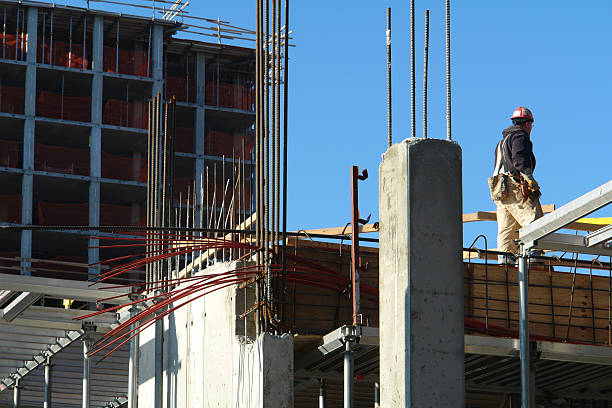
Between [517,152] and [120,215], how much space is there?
49207mm

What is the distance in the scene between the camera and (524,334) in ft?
39.8

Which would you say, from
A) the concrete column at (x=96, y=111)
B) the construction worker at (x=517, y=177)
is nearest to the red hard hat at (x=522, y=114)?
the construction worker at (x=517, y=177)

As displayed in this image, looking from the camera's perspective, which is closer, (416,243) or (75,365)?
(416,243)

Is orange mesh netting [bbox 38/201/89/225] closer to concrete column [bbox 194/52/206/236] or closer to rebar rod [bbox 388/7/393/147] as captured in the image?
concrete column [bbox 194/52/206/236]

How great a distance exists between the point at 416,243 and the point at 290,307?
3.82 metres

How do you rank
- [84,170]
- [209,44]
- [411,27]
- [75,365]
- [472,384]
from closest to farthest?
1. [411,27]
2. [472,384]
3. [75,365]
4. [84,170]
5. [209,44]

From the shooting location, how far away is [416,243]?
388 inches

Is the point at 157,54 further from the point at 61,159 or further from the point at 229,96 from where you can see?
the point at 61,159

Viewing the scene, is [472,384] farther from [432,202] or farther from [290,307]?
[432,202]

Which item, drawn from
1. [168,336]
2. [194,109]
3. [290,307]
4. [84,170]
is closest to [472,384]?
[290,307]

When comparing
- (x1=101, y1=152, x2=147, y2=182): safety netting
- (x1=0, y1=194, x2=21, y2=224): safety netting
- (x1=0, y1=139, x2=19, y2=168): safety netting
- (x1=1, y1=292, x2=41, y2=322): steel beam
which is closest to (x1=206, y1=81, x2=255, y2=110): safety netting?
(x1=101, y1=152, x2=147, y2=182): safety netting

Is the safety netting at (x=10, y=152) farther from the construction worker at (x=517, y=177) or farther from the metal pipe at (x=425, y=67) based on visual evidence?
the metal pipe at (x=425, y=67)

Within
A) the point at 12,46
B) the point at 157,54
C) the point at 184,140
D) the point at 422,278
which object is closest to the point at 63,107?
the point at 12,46

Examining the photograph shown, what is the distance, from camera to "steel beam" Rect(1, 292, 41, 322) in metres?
17.5
